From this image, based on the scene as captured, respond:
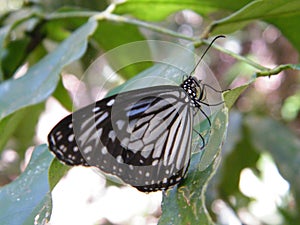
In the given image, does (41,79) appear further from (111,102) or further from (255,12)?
(255,12)

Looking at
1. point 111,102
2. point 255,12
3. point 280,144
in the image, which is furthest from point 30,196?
point 280,144

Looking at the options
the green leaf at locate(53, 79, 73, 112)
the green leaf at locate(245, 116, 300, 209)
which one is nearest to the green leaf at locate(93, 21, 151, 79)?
the green leaf at locate(53, 79, 73, 112)

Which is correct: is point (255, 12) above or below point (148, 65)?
above

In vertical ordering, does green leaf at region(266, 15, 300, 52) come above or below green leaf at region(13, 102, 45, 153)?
above

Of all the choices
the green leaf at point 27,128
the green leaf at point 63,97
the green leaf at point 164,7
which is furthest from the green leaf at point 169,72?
the green leaf at point 27,128

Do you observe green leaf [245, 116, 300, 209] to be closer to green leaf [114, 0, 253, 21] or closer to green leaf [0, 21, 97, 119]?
green leaf [114, 0, 253, 21]

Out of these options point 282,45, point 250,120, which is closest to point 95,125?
point 250,120
